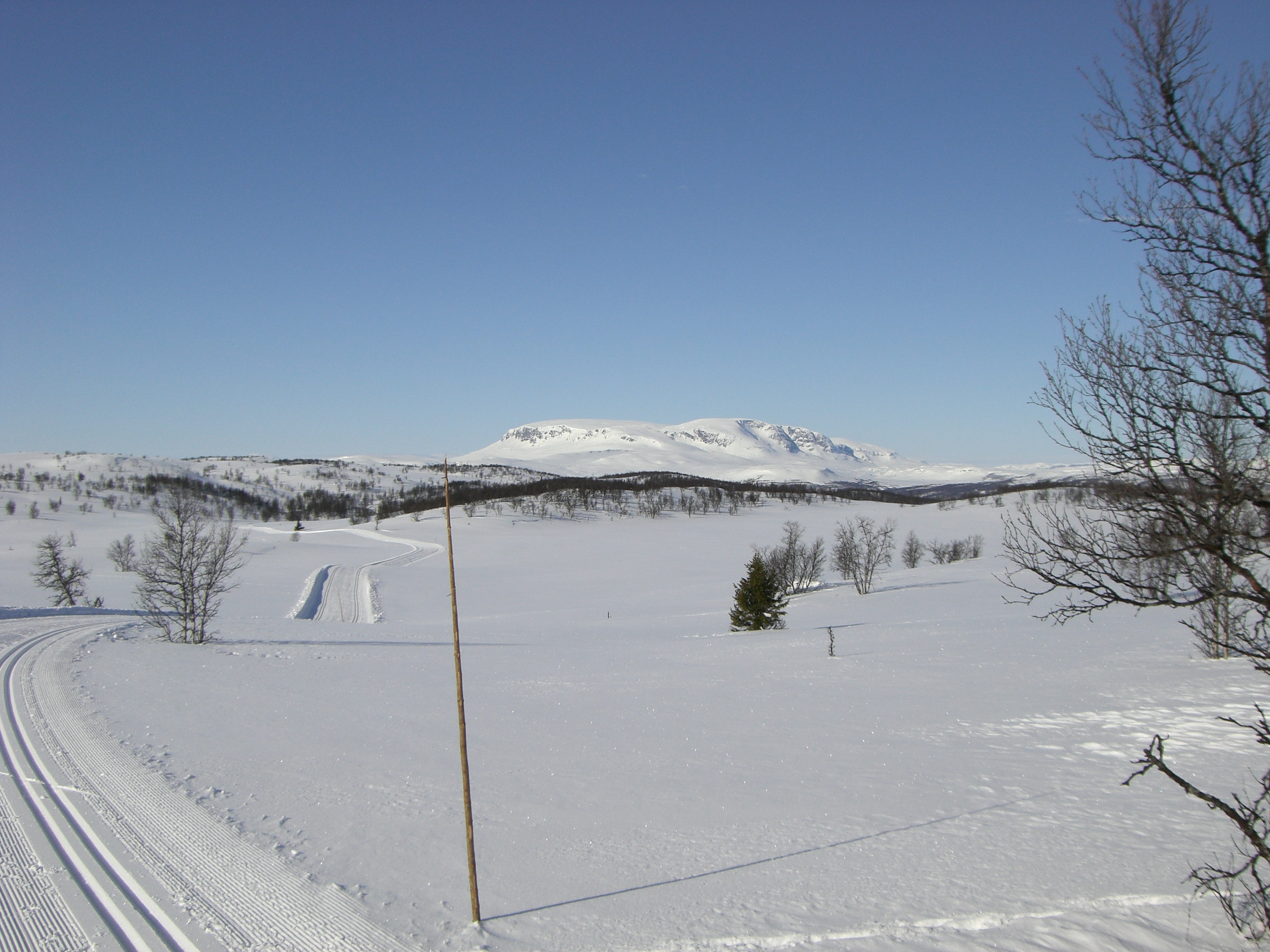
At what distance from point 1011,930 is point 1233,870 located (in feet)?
11.3

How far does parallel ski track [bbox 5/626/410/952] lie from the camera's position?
6.52m

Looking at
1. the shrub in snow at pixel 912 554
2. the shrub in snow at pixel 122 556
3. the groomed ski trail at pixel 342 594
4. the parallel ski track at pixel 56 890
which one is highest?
the parallel ski track at pixel 56 890

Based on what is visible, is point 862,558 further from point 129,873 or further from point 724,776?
point 129,873

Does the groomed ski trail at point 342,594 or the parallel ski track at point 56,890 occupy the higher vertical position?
the parallel ski track at point 56,890

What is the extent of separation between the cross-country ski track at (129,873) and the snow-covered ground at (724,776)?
1.23ft

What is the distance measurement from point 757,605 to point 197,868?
98.1ft

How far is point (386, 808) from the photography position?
10.1 meters

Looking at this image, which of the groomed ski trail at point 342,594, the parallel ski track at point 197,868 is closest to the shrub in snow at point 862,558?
the groomed ski trail at point 342,594

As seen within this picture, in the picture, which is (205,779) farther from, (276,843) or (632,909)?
(632,909)

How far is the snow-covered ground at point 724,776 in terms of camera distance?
271 inches

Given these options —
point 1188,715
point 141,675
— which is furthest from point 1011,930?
point 141,675

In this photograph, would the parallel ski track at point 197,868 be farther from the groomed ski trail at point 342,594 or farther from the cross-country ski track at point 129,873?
the groomed ski trail at point 342,594

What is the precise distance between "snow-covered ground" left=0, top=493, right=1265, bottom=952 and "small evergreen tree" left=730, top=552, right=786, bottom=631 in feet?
14.9

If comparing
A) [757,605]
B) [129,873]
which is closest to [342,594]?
[757,605]
